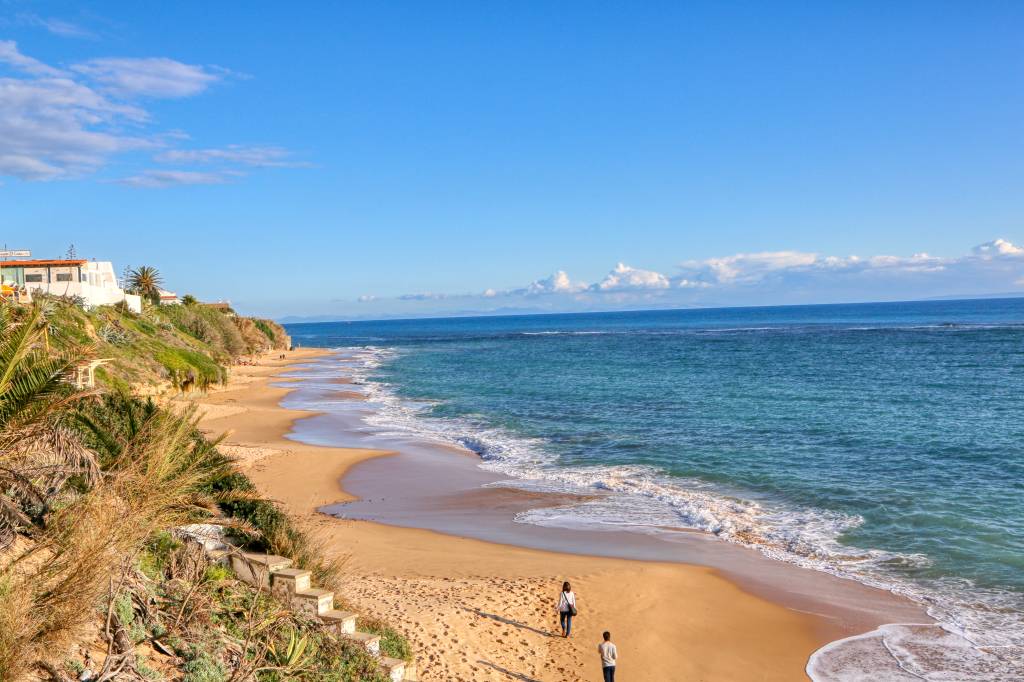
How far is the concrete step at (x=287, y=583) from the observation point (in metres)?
9.94

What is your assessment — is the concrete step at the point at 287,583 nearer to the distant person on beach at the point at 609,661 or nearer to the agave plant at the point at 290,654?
the agave plant at the point at 290,654

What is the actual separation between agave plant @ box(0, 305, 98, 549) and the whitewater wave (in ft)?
35.7

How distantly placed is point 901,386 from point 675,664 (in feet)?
121

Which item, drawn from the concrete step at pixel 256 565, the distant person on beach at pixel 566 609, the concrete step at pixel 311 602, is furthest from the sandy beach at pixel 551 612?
the concrete step at pixel 256 565

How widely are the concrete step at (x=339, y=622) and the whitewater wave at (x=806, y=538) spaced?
6.99 meters

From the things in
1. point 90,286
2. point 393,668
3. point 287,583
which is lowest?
point 393,668

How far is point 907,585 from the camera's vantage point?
1452 centimetres

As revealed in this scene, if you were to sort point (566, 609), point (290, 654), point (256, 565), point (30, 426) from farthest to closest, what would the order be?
point (566, 609)
point (256, 565)
point (290, 654)
point (30, 426)

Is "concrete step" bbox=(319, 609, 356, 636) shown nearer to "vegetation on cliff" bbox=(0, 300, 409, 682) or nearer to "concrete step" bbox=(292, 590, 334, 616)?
"concrete step" bbox=(292, 590, 334, 616)

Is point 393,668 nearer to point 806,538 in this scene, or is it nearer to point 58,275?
point 806,538

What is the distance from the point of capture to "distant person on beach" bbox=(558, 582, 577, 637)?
40.4 ft

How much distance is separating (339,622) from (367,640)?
16.9 inches

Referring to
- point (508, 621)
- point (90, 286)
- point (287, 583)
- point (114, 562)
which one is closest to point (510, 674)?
point (508, 621)

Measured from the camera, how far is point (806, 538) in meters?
17.4
